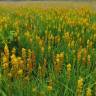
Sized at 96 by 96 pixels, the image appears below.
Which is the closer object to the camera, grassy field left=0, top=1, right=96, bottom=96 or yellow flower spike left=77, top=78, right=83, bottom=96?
yellow flower spike left=77, top=78, right=83, bottom=96

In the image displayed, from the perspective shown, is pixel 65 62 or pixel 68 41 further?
pixel 68 41

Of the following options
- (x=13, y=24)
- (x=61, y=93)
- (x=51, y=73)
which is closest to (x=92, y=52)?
(x=51, y=73)

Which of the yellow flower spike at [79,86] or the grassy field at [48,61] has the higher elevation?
the yellow flower spike at [79,86]

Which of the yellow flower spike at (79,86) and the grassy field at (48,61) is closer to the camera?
the yellow flower spike at (79,86)

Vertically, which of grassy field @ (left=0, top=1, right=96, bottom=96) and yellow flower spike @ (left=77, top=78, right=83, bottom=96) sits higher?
yellow flower spike @ (left=77, top=78, right=83, bottom=96)

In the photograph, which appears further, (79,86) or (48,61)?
(48,61)

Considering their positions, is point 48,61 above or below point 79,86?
below

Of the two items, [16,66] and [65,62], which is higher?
[16,66]

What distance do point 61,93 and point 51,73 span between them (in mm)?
441

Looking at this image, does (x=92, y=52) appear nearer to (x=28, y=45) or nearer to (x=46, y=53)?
(x=46, y=53)

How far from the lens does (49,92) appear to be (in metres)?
3.06

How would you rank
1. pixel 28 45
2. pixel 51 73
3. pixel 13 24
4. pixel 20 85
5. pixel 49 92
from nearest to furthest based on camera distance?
pixel 49 92, pixel 20 85, pixel 51 73, pixel 28 45, pixel 13 24

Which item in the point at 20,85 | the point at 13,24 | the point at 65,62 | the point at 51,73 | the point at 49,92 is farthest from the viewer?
the point at 13,24

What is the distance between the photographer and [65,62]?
4.29m
